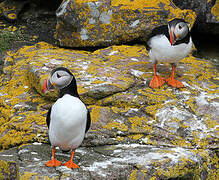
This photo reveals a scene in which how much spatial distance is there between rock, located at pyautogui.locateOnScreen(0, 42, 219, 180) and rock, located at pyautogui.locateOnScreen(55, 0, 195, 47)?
569 millimetres

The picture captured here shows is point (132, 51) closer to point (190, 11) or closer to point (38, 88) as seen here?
point (190, 11)

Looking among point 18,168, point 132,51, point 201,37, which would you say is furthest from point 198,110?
point 201,37

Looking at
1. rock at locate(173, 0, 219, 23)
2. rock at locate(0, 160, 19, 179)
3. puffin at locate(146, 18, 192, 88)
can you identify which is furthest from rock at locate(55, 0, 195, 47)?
rock at locate(0, 160, 19, 179)

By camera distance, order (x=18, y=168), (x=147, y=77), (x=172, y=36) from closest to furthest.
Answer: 1. (x=18, y=168)
2. (x=172, y=36)
3. (x=147, y=77)

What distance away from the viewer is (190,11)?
21.0ft

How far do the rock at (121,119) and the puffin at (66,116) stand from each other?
0.83 feet

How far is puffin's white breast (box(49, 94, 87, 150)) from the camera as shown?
3.47 meters

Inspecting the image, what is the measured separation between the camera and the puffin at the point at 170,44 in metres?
4.73

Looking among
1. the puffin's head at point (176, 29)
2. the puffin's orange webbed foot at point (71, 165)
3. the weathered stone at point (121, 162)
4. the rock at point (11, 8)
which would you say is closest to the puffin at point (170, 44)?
the puffin's head at point (176, 29)

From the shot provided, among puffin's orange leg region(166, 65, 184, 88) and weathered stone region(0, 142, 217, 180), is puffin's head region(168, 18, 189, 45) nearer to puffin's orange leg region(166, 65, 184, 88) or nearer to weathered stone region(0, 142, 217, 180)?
puffin's orange leg region(166, 65, 184, 88)

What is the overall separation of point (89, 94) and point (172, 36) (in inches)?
52.4

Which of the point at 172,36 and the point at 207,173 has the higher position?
the point at 172,36

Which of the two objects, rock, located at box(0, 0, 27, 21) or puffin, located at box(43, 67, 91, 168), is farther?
rock, located at box(0, 0, 27, 21)

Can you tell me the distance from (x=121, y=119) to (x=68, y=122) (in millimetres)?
1095
